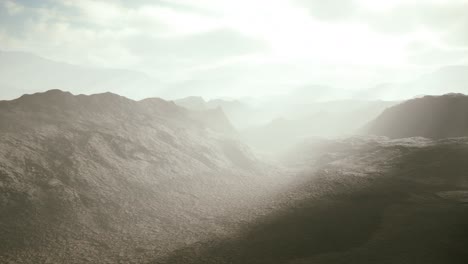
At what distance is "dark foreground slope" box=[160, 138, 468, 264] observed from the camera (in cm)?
1622

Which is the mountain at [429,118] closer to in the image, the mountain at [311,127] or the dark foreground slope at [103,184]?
the mountain at [311,127]

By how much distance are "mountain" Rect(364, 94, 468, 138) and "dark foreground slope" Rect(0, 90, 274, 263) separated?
137 ft

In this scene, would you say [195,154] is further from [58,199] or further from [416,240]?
[416,240]

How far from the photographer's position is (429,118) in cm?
6419

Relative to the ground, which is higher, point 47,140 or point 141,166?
point 47,140

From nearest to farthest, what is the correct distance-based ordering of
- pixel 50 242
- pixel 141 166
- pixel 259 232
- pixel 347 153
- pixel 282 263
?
pixel 282 263 < pixel 50 242 < pixel 259 232 < pixel 141 166 < pixel 347 153

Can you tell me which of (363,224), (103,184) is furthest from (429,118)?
(103,184)

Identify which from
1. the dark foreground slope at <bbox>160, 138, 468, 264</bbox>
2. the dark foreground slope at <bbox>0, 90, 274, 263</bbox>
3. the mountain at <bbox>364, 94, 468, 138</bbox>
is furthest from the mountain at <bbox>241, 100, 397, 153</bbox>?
the dark foreground slope at <bbox>160, 138, 468, 264</bbox>

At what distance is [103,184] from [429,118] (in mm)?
71577

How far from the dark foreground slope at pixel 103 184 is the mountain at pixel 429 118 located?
41.6 meters

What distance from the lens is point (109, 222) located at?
21.8 m

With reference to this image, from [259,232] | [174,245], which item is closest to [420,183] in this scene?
[259,232]

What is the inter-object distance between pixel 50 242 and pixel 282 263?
1550cm

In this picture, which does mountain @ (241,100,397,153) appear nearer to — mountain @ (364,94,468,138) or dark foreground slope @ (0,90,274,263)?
mountain @ (364,94,468,138)
